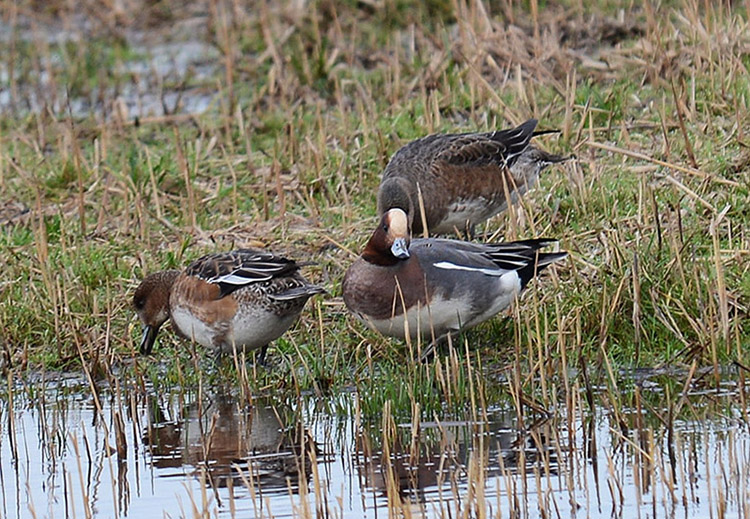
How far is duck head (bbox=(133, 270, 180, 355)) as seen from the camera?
6797 mm

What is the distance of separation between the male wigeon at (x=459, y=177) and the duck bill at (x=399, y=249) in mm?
1337

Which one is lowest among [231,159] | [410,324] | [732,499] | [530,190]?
[732,499]

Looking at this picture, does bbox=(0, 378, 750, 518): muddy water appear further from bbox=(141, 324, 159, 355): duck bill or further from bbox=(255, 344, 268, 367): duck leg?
bbox=(141, 324, 159, 355): duck bill

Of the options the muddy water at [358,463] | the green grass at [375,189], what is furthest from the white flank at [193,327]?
the muddy water at [358,463]

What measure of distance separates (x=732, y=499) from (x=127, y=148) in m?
6.50

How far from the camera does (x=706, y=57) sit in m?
9.06

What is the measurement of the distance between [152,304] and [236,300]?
505 mm

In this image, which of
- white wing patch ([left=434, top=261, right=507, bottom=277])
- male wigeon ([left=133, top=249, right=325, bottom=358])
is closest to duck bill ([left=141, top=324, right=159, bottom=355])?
male wigeon ([left=133, top=249, right=325, bottom=358])

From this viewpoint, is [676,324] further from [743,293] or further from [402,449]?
[402,449]

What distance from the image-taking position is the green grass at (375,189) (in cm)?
636

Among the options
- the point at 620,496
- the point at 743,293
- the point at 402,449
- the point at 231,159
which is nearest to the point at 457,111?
the point at 231,159

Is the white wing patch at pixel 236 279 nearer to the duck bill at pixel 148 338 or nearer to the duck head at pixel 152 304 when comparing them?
the duck head at pixel 152 304

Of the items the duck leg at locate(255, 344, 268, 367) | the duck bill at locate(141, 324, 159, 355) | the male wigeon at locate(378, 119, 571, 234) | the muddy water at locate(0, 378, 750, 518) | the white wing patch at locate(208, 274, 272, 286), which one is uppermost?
the male wigeon at locate(378, 119, 571, 234)

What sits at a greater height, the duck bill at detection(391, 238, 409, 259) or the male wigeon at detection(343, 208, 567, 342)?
the duck bill at detection(391, 238, 409, 259)
